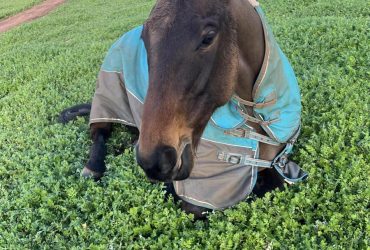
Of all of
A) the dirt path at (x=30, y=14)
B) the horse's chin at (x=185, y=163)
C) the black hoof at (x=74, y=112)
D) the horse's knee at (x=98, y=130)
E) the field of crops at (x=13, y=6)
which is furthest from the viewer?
the field of crops at (x=13, y=6)

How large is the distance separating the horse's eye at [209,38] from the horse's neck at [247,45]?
0.28 metres

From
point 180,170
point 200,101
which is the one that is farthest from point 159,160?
point 200,101

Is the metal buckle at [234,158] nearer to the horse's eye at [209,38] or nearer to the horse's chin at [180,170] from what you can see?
A: the horse's chin at [180,170]

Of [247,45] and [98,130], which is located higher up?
[247,45]

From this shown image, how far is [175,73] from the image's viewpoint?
1.74m

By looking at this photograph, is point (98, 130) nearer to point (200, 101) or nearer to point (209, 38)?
point (200, 101)

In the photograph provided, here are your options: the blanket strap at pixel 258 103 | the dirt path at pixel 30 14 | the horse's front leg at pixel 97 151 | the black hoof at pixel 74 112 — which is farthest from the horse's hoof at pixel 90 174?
the dirt path at pixel 30 14

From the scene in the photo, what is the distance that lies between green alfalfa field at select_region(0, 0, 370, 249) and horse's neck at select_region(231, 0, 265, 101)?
884 millimetres

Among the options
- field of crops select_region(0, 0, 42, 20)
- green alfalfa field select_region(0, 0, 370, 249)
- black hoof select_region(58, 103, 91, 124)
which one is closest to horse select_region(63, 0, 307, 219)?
green alfalfa field select_region(0, 0, 370, 249)

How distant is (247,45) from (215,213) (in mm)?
1200

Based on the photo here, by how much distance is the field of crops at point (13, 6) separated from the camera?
1842 cm

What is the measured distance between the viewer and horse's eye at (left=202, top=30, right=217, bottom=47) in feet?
5.83

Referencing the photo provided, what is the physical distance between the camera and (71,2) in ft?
64.3

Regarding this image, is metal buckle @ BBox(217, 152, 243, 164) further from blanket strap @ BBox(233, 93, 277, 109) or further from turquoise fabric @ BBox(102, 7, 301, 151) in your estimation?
blanket strap @ BBox(233, 93, 277, 109)
